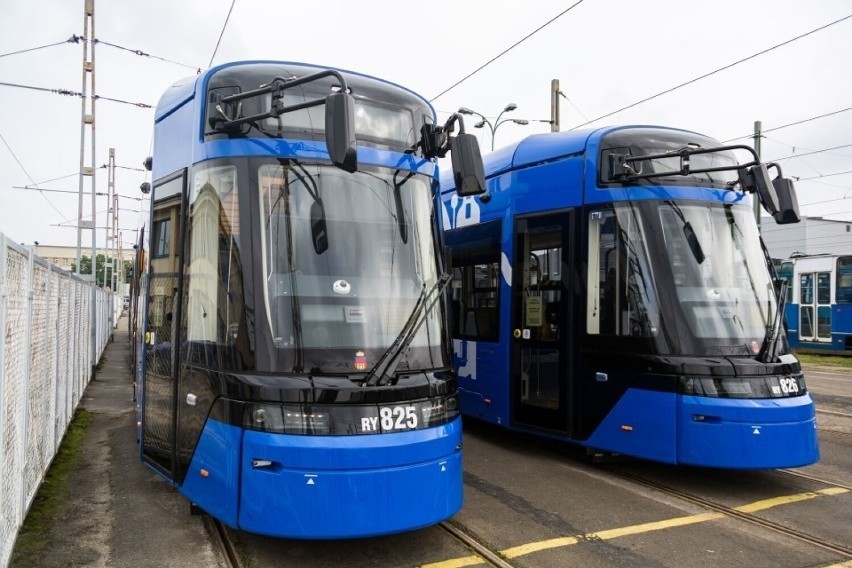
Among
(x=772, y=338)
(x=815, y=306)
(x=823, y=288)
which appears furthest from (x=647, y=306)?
(x=815, y=306)

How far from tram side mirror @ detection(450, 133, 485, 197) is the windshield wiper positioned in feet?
2.27

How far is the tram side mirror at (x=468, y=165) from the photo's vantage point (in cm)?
530

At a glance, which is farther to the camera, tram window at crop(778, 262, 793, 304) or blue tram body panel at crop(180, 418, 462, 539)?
tram window at crop(778, 262, 793, 304)

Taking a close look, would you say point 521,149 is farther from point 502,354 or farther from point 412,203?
point 412,203

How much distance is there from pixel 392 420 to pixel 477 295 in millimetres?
4557

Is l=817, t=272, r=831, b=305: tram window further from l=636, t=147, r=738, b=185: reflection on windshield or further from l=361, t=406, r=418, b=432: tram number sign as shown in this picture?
l=361, t=406, r=418, b=432: tram number sign

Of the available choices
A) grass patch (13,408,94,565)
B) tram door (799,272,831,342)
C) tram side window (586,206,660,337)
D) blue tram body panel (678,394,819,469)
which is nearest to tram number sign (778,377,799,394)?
blue tram body panel (678,394,819,469)

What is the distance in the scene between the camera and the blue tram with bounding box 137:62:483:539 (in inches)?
178

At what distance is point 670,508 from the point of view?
625 cm

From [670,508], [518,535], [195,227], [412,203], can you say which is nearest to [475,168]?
[412,203]

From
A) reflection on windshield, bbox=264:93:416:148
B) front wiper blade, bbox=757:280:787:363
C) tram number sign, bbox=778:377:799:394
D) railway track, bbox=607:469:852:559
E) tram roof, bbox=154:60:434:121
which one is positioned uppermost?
tram roof, bbox=154:60:434:121

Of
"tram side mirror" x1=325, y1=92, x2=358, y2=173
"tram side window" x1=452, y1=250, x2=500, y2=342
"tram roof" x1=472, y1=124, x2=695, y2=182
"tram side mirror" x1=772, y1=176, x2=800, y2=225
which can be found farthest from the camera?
"tram side window" x1=452, y1=250, x2=500, y2=342

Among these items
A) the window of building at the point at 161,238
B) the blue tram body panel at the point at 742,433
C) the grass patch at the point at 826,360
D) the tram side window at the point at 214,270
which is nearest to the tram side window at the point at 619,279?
the blue tram body panel at the point at 742,433

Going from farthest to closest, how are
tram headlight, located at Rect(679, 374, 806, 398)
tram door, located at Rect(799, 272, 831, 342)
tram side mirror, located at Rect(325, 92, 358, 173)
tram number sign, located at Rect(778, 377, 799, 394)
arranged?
tram door, located at Rect(799, 272, 831, 342) < tram number sign, located at Rect(778, 377, 799, 394) < tram headlight, located at Rect(679, 374, 806, 398) < tram side mirror, located at Rect(325, 92, 358, 173)
